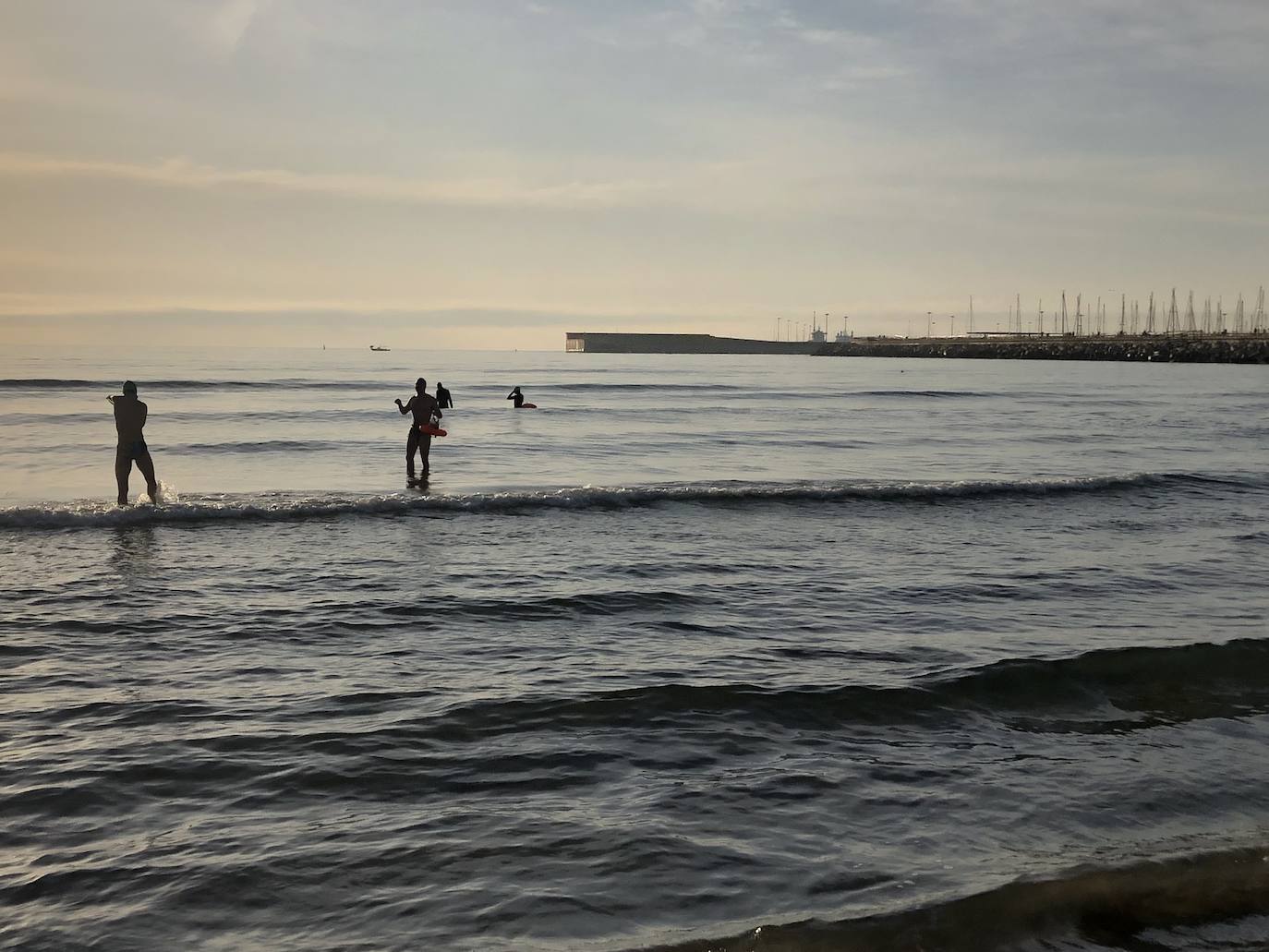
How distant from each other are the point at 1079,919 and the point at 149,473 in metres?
15.8

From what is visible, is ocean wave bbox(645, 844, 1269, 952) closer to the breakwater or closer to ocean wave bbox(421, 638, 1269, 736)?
ocean wave bbox(421, 638, 1269, 736)

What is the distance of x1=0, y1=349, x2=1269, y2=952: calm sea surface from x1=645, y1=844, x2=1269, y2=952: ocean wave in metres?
0.02

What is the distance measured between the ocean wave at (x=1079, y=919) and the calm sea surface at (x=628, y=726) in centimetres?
2

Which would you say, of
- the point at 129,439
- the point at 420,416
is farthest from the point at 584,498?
the point at 129,439

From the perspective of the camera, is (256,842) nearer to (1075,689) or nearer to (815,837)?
(815,837)

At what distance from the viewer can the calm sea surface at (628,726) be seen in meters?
4.55

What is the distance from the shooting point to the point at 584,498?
1855 centimetres

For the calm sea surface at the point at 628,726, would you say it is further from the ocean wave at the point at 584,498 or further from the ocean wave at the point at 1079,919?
the ocean wave at the point at 584,498

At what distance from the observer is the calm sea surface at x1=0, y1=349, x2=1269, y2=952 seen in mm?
4555

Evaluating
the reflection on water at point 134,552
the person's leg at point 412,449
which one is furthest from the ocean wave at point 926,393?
the reflection on water at point 134,552

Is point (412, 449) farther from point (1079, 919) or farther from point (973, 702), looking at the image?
point (1079, 919)

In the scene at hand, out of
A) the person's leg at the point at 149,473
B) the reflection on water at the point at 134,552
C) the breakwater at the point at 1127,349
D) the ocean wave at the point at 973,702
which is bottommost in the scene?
the ocean wave at the point at 973,702

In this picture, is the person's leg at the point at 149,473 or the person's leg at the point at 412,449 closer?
the person's leg at the point at 149,473

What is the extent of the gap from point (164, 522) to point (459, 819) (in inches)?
486
